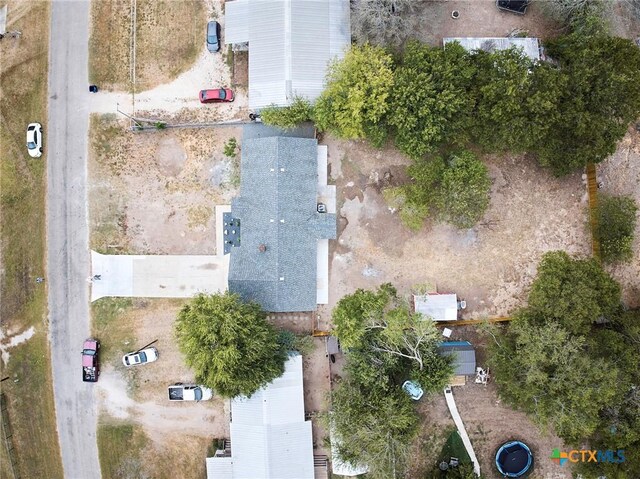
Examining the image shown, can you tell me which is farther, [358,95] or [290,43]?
[290,43]

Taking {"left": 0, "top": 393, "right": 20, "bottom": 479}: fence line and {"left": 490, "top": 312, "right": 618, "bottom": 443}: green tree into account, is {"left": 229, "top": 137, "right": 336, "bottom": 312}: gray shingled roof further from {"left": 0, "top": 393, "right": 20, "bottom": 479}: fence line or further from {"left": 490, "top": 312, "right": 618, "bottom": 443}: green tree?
{"left": 0, "top": 393, "right": 20, "bottom": 479}: fence line

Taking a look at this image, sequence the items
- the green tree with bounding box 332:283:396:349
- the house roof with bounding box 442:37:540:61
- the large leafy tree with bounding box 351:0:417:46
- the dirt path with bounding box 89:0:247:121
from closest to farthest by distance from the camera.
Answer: the green tree with bounding box 332:283:396:349 < the large leafy tree with bounding box 351:0:417:46 < the house roof with bounding box 442:37:540:61 < the dirt path with bounding box 89:0:247:121

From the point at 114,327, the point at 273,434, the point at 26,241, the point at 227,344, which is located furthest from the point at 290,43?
the point at 273,434

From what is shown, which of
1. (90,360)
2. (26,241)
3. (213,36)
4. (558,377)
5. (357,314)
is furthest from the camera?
(26,241)

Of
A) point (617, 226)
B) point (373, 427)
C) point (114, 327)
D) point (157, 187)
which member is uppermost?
point (157, 187)

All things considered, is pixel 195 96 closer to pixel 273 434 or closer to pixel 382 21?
pixel 382 21

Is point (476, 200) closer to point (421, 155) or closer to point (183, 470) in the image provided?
point (421, 155)

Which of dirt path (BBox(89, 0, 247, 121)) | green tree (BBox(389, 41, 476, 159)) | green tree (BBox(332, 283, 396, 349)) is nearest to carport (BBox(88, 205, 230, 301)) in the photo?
dirt path (BBox(89, 0, 247, 121))
